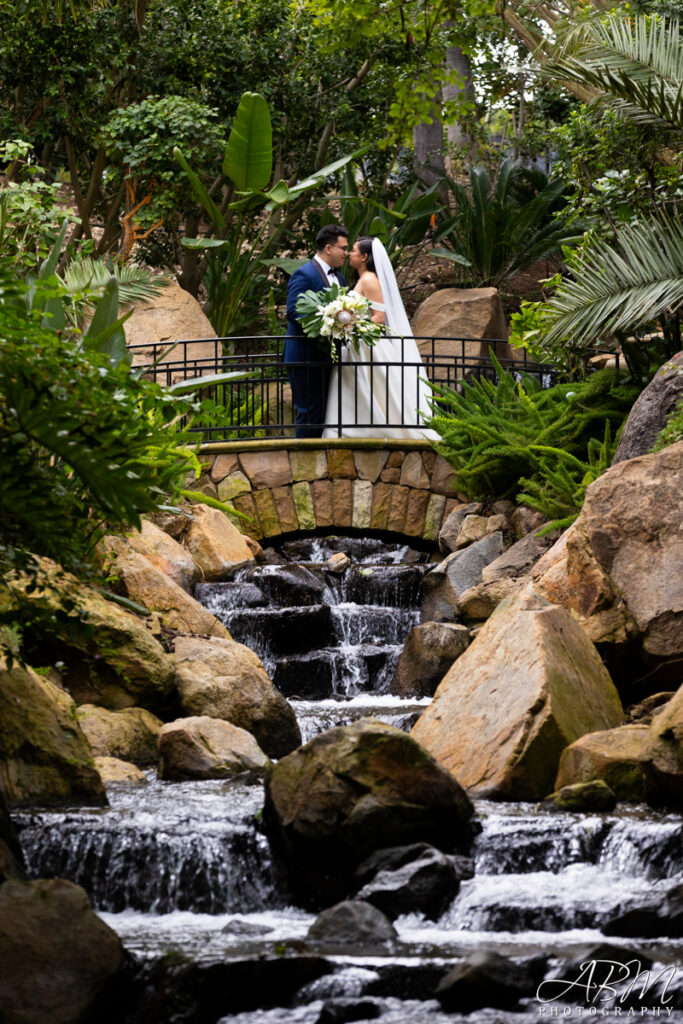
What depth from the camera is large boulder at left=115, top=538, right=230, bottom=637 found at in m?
8.34

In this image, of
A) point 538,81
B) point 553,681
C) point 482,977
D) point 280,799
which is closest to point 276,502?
point 553,681

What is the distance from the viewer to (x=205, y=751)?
6559 mm

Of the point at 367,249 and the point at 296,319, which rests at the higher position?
the point at 367,249

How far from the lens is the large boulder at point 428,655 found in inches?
350

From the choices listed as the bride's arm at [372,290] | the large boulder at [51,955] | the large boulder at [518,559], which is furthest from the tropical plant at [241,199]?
the large boulder at [51,955]

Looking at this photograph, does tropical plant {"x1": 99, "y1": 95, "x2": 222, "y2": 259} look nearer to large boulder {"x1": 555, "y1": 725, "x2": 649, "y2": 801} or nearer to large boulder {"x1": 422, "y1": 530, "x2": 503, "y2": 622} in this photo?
large boulder {"x1": 422, "y1": 530, "x2": 503, "y2": 622}

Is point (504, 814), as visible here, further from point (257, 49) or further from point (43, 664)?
point (257, 49)

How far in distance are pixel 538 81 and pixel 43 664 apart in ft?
52.3

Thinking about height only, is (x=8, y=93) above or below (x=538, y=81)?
below

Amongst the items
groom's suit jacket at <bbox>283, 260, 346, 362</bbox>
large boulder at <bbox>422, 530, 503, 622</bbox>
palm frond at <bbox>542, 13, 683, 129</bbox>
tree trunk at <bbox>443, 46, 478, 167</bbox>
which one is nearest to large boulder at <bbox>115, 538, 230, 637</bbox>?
large boulder at <bbox>422, 530, 503, 622</bbox>

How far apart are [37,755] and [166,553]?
3.82 metres

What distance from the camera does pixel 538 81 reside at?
67.2ft

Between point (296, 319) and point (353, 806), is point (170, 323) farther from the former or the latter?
point (353, 806)

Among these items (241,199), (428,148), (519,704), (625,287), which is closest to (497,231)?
(428,148)
